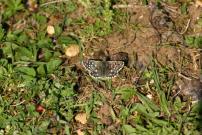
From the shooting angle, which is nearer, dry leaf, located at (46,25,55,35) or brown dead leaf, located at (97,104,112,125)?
brown dead leaf, located at (97,104,112,125)

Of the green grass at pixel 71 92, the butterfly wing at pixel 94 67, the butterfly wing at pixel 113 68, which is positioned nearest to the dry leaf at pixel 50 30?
the green grass at pixel 71 92

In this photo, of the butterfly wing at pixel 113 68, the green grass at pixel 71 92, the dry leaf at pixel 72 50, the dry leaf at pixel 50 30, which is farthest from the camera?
the dry leaf at pixel 50 30

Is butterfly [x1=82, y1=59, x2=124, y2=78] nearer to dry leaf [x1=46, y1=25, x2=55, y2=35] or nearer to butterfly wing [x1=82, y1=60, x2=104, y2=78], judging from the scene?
butterfly wing [x1=82, y1=60, x2=104, y2=78]

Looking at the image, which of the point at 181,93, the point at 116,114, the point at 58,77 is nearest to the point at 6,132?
the point at 58,77

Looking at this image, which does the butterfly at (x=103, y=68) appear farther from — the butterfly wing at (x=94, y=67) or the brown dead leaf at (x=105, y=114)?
the brown dead leaf at (x=105, y=114)

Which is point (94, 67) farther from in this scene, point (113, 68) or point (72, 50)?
point (72, 50)

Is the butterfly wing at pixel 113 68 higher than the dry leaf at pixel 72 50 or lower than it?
lower

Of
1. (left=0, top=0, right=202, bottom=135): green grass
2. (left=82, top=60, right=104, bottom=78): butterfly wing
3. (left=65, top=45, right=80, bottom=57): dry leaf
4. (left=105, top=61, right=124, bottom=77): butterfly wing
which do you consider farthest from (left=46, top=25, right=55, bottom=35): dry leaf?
(left=105, top=61, right=124, bottom=77): butterfly wing
